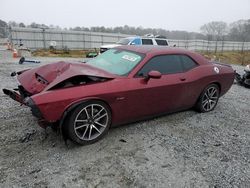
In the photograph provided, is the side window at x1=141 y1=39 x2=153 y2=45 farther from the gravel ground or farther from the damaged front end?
the damaged front end

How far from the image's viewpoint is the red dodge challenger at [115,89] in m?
3.05

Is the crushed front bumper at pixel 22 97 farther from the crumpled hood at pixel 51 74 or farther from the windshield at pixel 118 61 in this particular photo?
the windshield at pixel 118 61

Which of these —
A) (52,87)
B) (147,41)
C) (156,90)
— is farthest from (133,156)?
(147,41)

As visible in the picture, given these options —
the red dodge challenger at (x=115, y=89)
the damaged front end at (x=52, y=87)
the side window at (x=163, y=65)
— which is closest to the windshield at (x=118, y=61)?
the red dodge challenger at (x=115, y=89)

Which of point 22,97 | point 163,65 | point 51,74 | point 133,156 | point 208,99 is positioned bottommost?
point 133,156

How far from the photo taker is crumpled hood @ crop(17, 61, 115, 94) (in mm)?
3385

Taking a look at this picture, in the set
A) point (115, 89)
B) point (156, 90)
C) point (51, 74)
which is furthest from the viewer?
point (156, 90)

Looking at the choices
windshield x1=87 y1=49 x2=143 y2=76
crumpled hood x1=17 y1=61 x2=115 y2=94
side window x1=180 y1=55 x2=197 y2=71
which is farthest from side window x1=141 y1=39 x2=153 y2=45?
crumpled hood x1=17 y1=61 x2=115 y2=94

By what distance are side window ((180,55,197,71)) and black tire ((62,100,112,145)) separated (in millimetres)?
1957

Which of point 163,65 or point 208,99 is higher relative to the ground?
point 163,65

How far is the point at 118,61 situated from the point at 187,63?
1.46 meters

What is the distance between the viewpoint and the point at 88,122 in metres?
3.28

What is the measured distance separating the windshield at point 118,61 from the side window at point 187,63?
102cm

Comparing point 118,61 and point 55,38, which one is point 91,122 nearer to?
point 118,61
